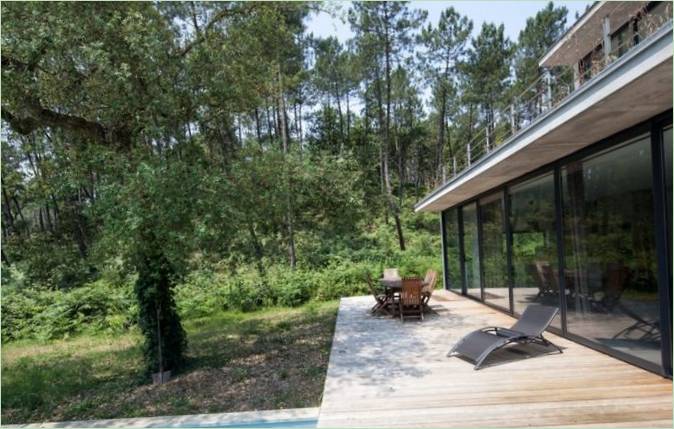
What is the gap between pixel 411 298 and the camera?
27.6 ft

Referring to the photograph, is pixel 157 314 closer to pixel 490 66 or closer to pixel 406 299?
pixel 406 299

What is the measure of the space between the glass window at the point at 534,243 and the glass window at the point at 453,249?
3.88m

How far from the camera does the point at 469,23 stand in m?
24.0

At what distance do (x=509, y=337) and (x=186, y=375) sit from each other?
13.7ft

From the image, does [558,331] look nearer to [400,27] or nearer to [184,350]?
[184,350]

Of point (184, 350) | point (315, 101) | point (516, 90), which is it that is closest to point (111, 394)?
point (184, 350)

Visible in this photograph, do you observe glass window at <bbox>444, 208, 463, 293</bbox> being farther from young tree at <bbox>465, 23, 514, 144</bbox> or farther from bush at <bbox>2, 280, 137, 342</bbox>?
young tree at <bbox>465, 23, 514, 144</bbox>

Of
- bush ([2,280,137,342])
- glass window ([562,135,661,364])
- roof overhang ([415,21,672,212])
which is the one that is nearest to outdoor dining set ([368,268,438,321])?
roof overhang ([415,21,672,212])

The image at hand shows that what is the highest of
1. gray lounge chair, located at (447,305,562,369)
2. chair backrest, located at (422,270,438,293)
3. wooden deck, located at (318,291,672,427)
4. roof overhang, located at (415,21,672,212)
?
roof overhang, located at (415,21,672,212)

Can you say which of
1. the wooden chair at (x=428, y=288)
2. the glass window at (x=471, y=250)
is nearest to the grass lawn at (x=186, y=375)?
the wooden chair at (x=428, y=288)

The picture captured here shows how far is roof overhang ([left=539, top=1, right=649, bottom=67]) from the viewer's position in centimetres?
958

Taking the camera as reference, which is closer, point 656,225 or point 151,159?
point 656,225

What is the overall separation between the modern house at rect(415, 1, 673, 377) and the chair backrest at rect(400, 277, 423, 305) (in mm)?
1652

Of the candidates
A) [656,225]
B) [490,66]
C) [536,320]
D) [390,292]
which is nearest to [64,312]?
[390,292]
